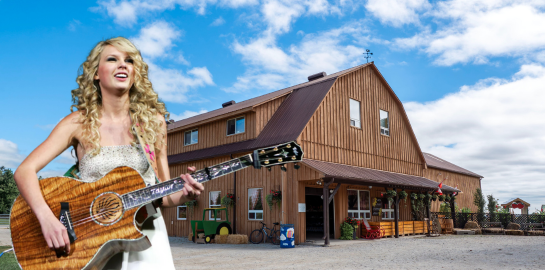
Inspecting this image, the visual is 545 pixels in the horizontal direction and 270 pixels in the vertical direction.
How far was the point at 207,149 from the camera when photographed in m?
20.1

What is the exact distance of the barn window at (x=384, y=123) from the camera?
22.0 meters

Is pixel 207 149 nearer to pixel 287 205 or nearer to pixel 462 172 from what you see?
pixel 287 205

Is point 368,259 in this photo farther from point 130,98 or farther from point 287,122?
point 130,98

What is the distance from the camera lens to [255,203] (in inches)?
682

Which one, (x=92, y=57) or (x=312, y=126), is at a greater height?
(x=312, y=126)

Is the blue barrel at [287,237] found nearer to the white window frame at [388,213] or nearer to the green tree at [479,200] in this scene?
the white window frame at [388,213]

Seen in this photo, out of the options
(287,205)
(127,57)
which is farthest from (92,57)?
(287,205)

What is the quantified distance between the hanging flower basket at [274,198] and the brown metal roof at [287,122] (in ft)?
6.24

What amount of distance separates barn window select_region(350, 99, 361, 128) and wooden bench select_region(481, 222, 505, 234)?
10.5m

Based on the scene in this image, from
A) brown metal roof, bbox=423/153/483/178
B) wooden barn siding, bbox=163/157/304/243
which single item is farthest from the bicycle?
brown metal roof, bbox=423/153/483/178

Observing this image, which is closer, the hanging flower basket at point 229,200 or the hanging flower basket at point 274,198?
the hanging flower basket at point 274,198

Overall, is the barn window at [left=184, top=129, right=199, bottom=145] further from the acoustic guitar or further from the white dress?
→ the acoustic guitar

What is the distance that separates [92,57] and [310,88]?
17415mm

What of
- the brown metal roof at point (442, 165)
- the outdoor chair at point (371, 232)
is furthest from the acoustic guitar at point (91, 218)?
the brown metal roof at point (442, 165)
